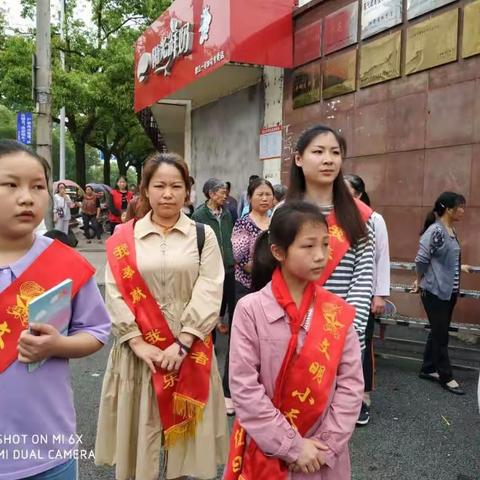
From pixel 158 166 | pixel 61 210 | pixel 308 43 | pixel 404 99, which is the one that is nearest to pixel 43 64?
pixel 308 43

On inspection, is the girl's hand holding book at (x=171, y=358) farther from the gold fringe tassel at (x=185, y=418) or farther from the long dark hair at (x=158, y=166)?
the long dark hair at (x=158, y=166)

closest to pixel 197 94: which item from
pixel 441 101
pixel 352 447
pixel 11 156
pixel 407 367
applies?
pixel 441 101

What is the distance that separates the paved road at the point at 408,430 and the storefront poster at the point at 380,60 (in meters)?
4.20

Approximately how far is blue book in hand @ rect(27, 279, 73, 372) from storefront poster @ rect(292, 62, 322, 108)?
7379mm

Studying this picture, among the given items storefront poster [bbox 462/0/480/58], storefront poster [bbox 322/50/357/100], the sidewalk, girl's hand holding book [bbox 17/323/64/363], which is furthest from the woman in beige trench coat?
the sidewalk

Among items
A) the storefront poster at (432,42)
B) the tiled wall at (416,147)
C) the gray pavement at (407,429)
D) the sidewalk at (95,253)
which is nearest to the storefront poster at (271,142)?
the tiled wall at (416,147)

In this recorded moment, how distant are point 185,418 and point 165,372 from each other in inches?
10.1

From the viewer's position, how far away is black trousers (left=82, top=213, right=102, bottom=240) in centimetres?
1548

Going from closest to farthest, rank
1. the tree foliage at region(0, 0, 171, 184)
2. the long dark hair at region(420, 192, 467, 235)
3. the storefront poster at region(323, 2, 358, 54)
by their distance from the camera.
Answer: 1. the long dark hair at region(420, 192, 467, 235)
2. the storefront poster at region(323, 2, 358, 54)
3. the tree foliage at region(0, 0, 171, 184)

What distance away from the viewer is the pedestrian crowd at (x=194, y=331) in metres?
1.59

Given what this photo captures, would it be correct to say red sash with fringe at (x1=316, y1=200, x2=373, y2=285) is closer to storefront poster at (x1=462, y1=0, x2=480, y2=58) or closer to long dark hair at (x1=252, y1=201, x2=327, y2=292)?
long dark hair at (x1=252, y1=201, x2=327, y2=292)

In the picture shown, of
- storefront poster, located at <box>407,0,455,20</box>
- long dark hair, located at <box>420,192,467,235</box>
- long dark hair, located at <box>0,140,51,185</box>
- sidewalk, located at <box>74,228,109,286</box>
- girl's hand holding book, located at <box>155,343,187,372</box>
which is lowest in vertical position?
sidewalk, located at <box>74,228,109,286</box>

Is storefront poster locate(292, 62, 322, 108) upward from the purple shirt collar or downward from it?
upward

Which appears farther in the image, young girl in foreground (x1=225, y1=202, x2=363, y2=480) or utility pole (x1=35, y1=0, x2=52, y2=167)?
utility pole (x1=35, y1=0, x2=52, y2=167)
